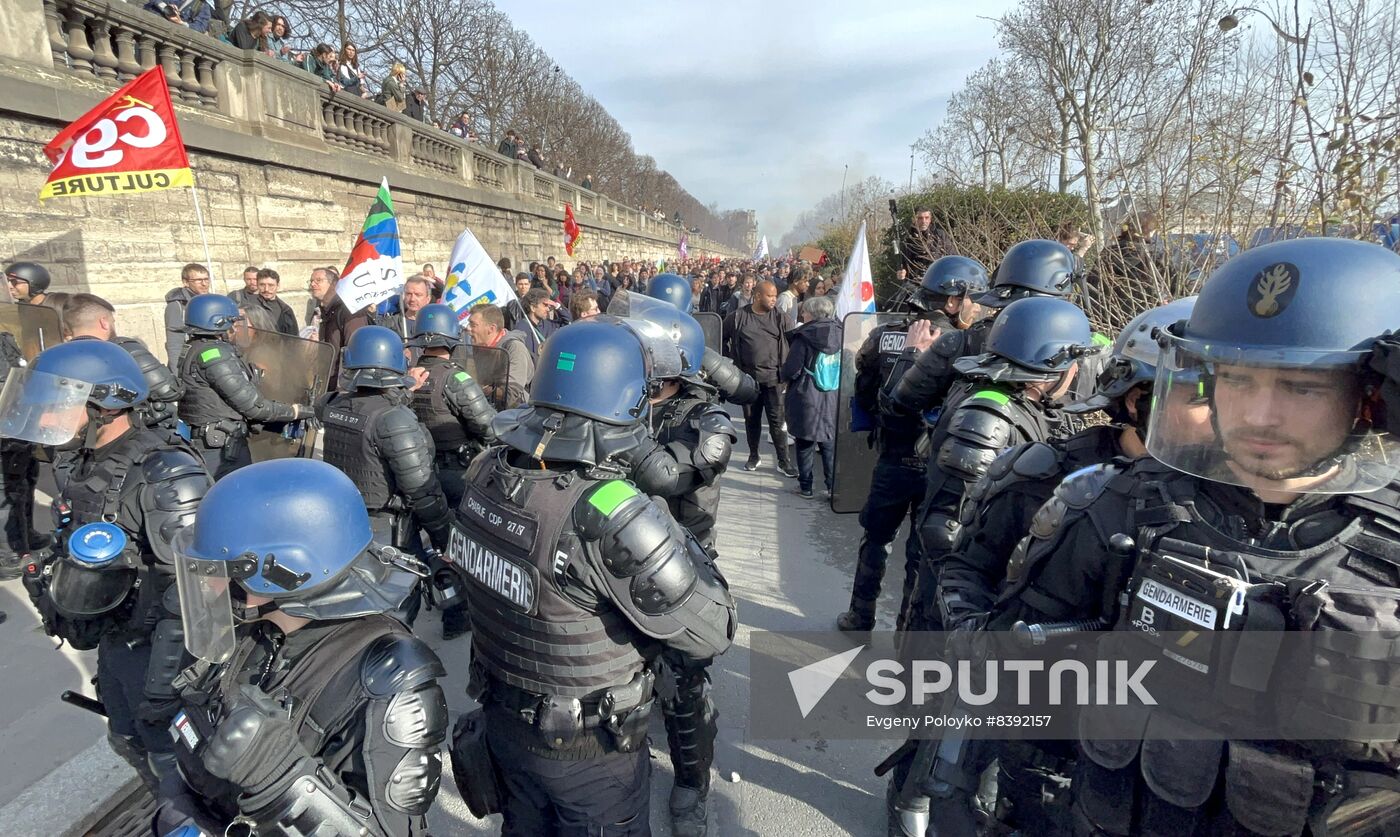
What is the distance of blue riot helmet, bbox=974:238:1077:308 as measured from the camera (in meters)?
3.29

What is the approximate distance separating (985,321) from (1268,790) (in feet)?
8.18

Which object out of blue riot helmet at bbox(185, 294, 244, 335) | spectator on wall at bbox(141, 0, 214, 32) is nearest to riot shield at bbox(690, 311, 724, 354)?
blue riot helmet at bbox(185, 294, 244, 335)

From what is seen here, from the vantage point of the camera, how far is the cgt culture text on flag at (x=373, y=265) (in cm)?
620

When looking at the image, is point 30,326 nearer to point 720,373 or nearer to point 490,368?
point 490,368

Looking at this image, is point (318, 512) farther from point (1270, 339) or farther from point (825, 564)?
point (825, 564)

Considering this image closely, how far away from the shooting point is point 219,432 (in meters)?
4.66

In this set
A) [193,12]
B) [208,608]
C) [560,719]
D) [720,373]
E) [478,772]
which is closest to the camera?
[208,608]

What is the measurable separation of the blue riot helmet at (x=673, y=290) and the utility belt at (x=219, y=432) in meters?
3.09

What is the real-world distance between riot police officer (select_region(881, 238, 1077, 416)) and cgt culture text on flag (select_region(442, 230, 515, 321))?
4876 millimetres

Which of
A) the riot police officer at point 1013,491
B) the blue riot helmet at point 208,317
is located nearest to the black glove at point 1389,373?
the riot police officer at point 1013,491

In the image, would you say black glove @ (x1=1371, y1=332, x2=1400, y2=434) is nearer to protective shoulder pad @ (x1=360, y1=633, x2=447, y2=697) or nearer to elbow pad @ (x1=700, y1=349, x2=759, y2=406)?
protective shoulder pad @ (x1=360, y1=633, x2=447, y2=697)

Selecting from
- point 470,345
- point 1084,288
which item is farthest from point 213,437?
point 1084,288

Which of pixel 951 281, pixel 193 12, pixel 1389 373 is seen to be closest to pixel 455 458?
pixel 951 281

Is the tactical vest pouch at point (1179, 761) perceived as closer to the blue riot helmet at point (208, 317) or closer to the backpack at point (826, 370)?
the backpack at point (826, 370)
